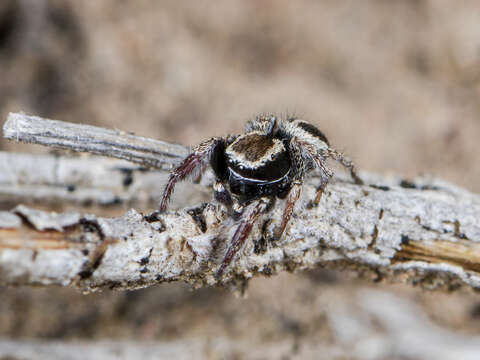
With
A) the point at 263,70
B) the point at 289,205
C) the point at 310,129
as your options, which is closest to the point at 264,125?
the point at 310,129

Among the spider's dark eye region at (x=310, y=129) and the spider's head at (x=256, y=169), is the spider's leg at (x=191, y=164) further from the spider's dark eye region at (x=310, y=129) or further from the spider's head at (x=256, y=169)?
the spider's dark eye region at (x=310, y=129)

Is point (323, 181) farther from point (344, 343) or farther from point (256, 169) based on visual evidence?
point (344, 343)

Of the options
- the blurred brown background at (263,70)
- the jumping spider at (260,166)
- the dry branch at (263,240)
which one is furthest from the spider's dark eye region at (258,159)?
the blurred brown background at (263,70)

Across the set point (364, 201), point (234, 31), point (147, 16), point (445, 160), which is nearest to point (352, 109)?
point (445, 160)

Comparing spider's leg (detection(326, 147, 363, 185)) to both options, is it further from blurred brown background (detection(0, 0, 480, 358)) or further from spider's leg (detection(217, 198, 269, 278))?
blurred brown background (detection(0, 0, 480, 358))

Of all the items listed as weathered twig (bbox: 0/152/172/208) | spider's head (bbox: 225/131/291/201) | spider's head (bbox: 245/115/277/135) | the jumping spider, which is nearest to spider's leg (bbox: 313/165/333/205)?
the jumping spider

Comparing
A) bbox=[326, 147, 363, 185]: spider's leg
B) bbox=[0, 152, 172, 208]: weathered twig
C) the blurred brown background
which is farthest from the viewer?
the blurred brown background
